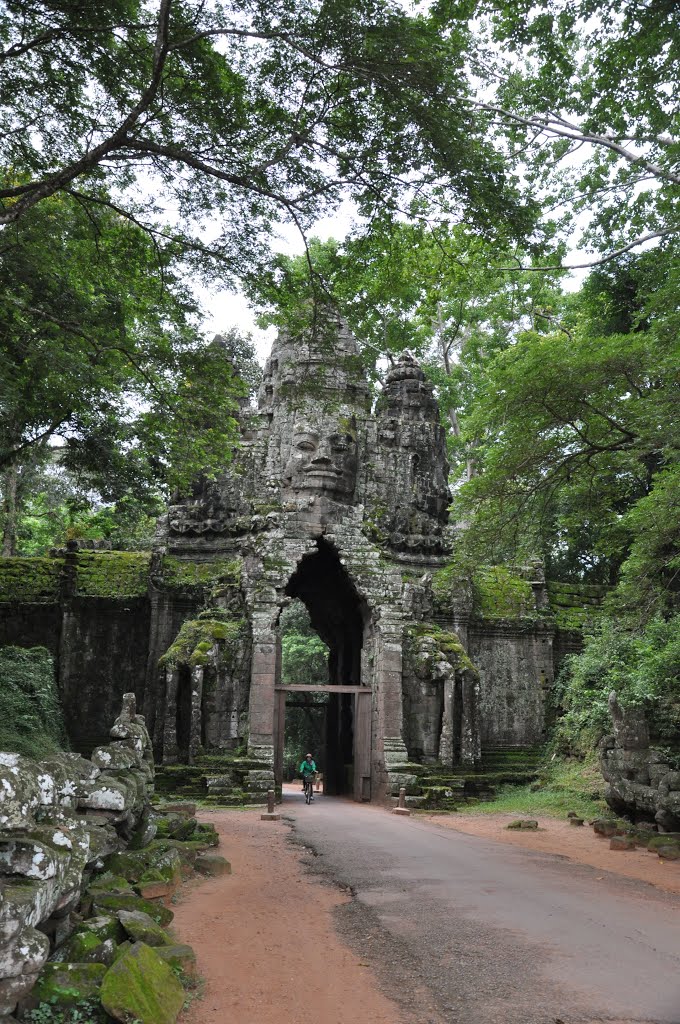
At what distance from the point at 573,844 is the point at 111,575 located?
1252 cm

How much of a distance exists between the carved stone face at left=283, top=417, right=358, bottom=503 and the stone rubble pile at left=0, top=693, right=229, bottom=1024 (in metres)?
11.4

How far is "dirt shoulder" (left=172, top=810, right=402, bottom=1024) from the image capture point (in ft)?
14.4

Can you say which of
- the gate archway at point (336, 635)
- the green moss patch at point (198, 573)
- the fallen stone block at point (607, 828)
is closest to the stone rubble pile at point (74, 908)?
the fallen stone block at point (607, 828)

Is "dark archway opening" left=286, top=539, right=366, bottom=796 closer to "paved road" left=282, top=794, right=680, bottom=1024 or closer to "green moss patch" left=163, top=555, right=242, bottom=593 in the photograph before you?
"green moss patch" left=163, top=555, right=242, bottom=593

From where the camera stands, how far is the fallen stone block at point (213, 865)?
808 cm

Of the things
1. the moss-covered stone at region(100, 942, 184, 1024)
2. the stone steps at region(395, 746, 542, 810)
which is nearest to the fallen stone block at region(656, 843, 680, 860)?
the stone steps at region(395, 746, 542, 810)

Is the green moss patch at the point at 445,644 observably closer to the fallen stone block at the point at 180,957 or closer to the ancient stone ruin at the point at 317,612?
the ancient stone ruin at the point at 317,612

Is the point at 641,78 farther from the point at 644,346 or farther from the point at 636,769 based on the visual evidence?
the point at 636,769

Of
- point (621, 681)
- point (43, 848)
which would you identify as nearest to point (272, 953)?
point (43, 848)

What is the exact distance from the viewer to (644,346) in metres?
9.80

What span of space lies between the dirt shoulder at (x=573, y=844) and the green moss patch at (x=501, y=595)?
638 centimetres

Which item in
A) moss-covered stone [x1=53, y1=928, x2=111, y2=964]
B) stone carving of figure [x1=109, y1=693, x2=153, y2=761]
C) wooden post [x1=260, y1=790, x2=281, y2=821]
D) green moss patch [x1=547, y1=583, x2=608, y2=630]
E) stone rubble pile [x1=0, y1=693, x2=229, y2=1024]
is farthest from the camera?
green moss patch [x1=547, y1=583, x2=608, y2=630]

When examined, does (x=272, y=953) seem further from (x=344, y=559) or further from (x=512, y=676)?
(x=512, y=676)

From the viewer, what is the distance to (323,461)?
1736cm
